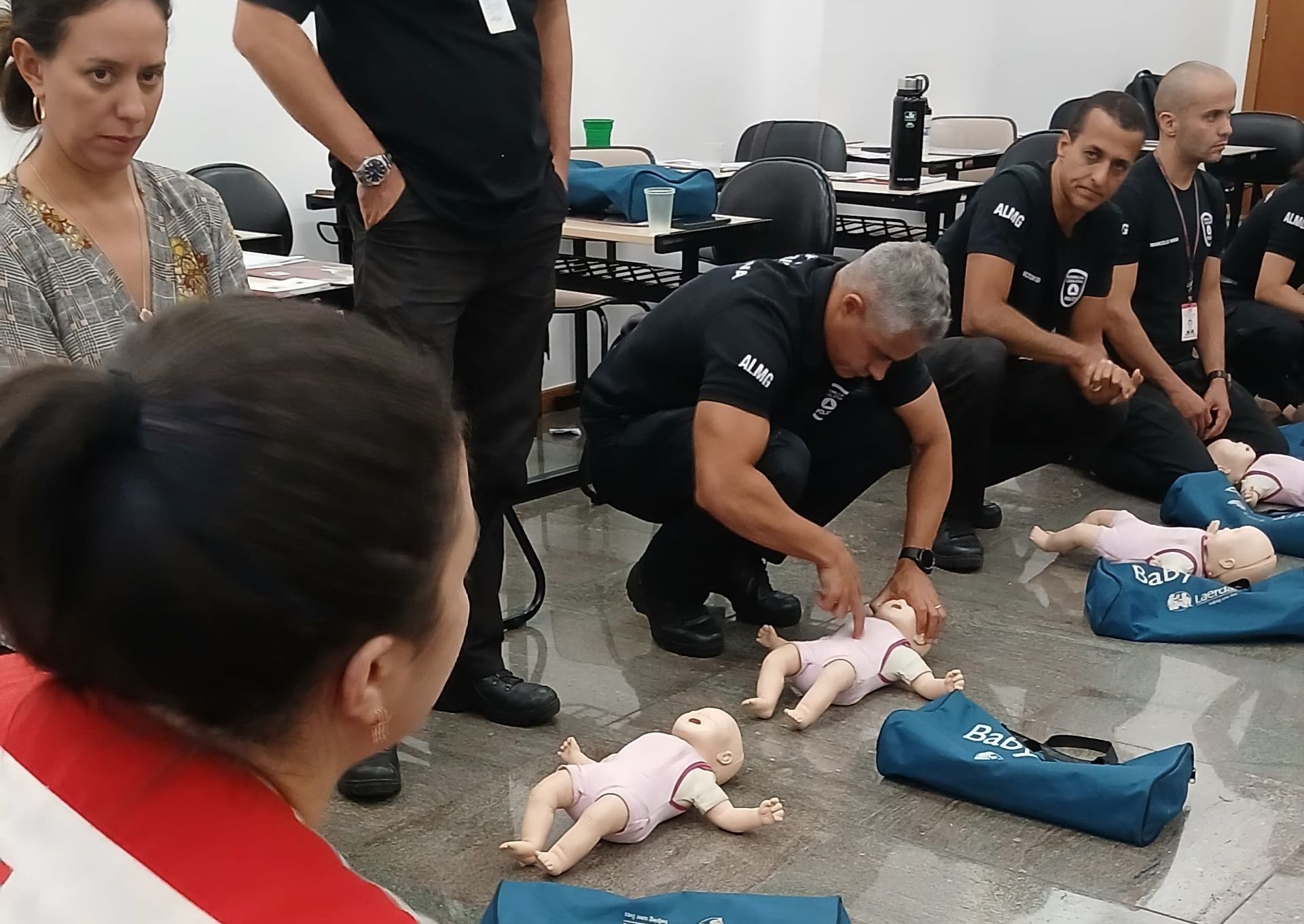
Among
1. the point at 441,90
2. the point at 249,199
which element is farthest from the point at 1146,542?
the point at 249,199

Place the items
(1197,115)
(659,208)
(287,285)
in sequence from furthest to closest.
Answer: (1197,115) → (659,208) → (287,285)

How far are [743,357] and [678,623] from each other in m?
0.59

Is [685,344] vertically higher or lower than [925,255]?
lower

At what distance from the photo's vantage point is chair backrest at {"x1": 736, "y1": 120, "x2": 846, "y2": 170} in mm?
5219

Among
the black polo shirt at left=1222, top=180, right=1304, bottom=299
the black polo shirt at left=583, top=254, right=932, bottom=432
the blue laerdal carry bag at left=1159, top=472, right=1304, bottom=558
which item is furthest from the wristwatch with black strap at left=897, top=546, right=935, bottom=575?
the black polo shirt at left=1222, top=180, right=1304, bottom=299

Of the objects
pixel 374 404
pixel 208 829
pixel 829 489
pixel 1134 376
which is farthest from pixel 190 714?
pixel 1134 376

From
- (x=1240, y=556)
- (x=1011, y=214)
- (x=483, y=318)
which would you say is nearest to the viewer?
(x=483, y=318)

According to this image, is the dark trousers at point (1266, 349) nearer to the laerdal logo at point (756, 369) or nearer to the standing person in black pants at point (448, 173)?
the laerdal logo at point (756, 369)

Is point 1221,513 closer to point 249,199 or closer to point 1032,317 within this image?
point 1032,317

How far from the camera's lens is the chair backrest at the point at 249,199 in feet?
12.5

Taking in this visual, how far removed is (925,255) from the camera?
244cm

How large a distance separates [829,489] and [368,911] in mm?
2222

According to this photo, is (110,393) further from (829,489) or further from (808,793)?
(829,489)

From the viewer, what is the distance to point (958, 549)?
125 inches
